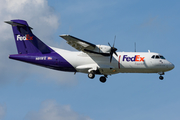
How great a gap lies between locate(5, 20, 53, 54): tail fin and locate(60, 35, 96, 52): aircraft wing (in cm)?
429

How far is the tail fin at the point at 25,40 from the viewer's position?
102 feet

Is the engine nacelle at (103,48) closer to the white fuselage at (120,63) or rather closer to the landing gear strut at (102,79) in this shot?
the white fuselage at (120,63)

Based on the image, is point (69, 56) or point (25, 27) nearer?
point (69, 56)

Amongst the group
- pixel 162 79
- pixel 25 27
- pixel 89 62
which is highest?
pixel 25 27

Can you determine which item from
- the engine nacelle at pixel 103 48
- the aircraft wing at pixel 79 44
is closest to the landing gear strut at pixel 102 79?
the engine nacelle at pixel 103 48

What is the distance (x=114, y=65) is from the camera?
28.3 m

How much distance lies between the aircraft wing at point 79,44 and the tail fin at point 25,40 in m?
4.29

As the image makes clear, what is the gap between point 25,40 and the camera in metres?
31.4

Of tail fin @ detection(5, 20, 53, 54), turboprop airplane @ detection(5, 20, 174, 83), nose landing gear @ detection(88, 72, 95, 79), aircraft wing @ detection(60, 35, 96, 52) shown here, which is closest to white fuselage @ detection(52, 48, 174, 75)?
turboprop airplane @ detection(5, 20, 174, 83)

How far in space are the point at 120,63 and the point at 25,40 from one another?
1117 centimetres

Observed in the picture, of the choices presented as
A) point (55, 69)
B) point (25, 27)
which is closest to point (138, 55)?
A: point (55, 69)

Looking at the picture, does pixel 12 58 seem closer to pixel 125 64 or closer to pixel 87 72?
pixel 87 72

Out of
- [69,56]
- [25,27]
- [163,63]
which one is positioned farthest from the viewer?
[25,27]

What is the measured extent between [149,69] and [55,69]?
10.1m
